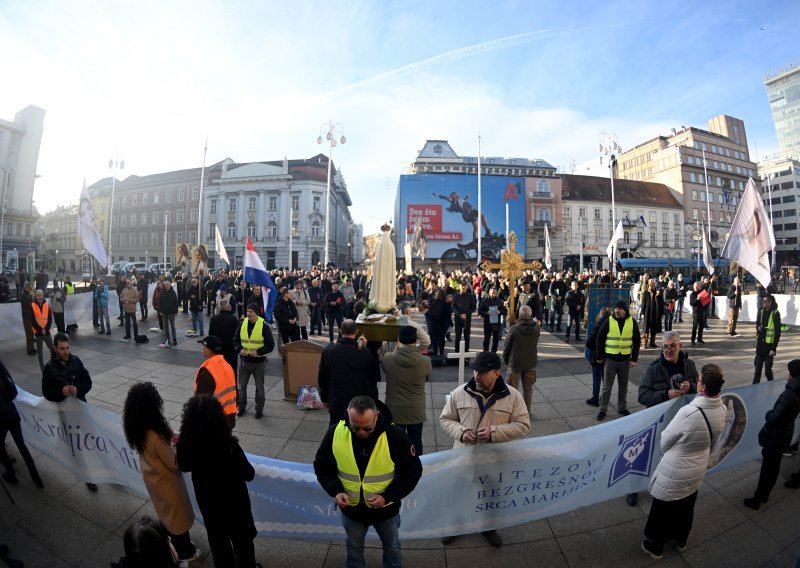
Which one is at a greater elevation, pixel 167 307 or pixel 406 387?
pixel 167 307

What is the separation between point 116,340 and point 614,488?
12917 millimetres

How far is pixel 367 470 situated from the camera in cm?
250

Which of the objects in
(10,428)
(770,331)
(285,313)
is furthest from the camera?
(285,313)

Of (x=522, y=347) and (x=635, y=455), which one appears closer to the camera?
(x=635, y=455)

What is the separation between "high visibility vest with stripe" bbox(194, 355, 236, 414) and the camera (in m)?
4.15

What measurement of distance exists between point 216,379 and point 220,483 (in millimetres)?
1727

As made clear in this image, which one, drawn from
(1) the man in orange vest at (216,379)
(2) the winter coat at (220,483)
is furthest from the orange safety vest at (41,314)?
(2) the winter coat at (220,483)

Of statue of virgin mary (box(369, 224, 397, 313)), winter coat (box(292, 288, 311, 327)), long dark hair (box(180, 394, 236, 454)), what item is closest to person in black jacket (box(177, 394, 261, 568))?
long dark hair (box(180, 394, 236, 454))

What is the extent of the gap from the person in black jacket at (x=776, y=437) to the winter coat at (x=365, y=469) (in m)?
3.66

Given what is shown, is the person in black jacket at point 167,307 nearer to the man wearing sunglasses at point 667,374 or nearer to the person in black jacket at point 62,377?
the person in black jacket at point 62,377

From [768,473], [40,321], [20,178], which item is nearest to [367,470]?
[768,473]

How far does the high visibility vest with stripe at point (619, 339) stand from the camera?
5961 millimetres

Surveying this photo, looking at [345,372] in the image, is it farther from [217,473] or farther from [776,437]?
[776,437]

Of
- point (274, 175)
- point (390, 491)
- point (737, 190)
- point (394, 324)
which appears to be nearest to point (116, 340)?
point (394, 324)
